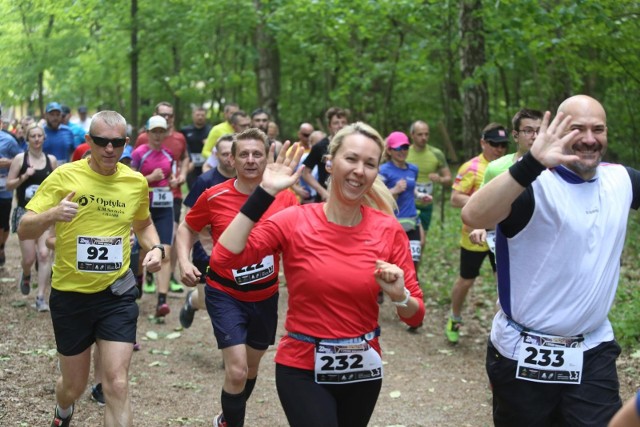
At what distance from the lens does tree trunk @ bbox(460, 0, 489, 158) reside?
13.5 meters

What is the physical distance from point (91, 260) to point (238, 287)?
1033mm

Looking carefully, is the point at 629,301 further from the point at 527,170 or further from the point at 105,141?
the point at 527,170

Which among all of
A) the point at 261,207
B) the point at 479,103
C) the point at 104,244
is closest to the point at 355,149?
the point at 261,207

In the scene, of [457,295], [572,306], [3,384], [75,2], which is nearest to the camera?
[572,306]

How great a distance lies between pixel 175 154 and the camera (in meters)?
11.9

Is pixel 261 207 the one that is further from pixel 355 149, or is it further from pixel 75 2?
pixel 75 2

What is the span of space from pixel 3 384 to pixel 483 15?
352 inches

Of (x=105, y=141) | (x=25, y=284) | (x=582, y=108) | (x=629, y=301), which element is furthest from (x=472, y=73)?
(x=582, y=108)

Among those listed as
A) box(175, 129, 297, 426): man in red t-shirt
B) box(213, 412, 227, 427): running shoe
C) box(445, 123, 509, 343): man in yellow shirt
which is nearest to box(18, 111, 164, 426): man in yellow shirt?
box(175, 129, 297, 426): man in red t-shirt

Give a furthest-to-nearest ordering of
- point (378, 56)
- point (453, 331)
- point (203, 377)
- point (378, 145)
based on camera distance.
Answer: point (378, 56), point (453, 331), point (203, 377), point (378, 145)

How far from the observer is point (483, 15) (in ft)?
42.1

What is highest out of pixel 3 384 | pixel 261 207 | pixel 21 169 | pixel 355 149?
pixel 355 149

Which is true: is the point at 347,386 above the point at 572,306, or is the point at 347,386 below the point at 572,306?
below

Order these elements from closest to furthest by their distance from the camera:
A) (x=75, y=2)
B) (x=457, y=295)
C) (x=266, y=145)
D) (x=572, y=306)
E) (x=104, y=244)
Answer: (x=572, y=306)
(x=104, y=244)
(x=266, y=145)
(x=457, y=295)
(x=75, y=2)
